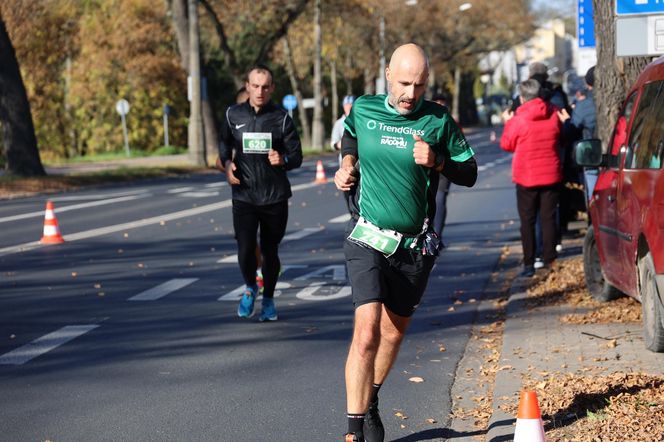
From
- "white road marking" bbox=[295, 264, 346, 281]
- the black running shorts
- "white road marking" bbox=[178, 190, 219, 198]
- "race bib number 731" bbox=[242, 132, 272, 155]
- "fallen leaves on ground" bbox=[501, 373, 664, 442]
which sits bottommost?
"white road marking" bbox=[178, 190, 219, 198]

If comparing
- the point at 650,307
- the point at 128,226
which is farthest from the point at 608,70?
the point at 128,226

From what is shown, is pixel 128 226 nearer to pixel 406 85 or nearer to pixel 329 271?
pixel 329 271

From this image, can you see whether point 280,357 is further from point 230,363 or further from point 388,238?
point 388,238

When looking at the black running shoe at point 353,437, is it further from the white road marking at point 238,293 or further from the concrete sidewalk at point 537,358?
the white road marking at point 238,293

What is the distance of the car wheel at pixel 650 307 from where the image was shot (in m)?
7.15

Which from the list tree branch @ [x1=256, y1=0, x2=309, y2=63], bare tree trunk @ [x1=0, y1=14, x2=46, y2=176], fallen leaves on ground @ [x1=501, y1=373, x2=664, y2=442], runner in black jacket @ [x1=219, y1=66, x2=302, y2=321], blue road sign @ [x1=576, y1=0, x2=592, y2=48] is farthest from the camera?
tree branch @ [x1=256, y1=0, x2=309, y2=63]

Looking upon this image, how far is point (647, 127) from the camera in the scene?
7836 mm

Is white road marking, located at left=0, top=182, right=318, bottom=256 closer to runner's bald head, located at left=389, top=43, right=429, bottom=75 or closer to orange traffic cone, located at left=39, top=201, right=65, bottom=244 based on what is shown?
orange traffic cone, located at left=39, top=201, right=65, bottom=244

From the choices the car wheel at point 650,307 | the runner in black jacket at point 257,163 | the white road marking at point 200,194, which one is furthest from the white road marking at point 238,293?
the white road marking at point 200,194

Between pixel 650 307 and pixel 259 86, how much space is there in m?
3.31

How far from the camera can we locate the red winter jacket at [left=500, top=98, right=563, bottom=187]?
11.6 m

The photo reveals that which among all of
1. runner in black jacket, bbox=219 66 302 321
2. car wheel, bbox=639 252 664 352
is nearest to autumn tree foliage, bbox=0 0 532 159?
runner in black jacket, bbox=219 66 302 321

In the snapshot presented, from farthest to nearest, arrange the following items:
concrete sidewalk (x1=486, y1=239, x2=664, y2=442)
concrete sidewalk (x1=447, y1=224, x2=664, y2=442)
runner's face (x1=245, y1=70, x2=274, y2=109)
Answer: runner's face (x1=245, y1=70, x2=274, y2=109)
concrete sidewalk (x1=486, y1=239, x2=664, y2=442)
concrete sidewalk (x1=447, y1=224, x2=664, y2=442)

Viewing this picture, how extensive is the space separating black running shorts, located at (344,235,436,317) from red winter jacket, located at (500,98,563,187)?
20.4 ft
